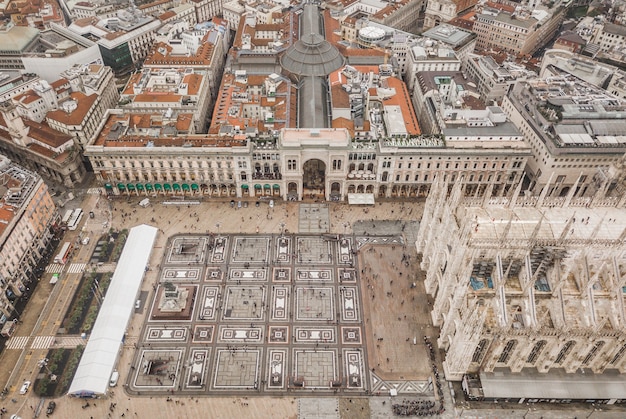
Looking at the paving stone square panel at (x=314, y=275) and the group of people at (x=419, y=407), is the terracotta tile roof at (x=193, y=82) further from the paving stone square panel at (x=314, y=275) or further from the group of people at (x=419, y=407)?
the group of people at (x=419, y=407)

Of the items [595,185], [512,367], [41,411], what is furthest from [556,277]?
[41,411]

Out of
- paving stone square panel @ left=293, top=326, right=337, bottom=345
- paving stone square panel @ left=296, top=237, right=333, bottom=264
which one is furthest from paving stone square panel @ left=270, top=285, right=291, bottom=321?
paving stone square panel @ left=296, top=237, right=333, bottom=264

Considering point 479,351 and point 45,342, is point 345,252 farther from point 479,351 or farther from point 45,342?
point 45,342

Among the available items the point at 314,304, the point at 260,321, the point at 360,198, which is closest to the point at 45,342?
the point at 260,321

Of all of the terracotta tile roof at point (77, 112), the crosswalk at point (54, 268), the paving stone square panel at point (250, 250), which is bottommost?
the crosswalk at point (54, 268)

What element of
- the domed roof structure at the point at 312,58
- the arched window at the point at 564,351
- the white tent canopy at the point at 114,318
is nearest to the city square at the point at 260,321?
the white tent canopy at the point at 114,318

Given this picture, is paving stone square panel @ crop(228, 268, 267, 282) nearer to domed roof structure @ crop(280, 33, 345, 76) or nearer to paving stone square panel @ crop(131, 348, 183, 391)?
paving stone square panel @ crop(131, 348, 183, 391)
